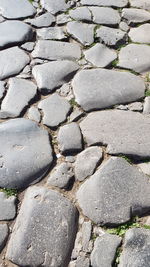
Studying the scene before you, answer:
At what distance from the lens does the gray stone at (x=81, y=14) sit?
3098 mm

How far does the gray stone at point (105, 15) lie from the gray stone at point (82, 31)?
0.11 metres

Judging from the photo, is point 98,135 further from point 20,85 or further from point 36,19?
point 36,19

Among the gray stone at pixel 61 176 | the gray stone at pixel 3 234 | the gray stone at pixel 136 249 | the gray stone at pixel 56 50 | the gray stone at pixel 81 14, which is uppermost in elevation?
the gray stone at pixel 81 14

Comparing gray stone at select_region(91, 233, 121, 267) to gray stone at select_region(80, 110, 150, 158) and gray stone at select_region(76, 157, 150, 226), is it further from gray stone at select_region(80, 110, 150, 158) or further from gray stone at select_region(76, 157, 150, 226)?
gray stone at select_region(80, 110, 150, 158)

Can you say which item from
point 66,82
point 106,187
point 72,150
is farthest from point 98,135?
point 66,82

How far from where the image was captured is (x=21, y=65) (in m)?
2.66

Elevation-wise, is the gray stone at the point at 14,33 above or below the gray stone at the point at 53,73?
above

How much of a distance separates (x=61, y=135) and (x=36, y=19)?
1.30 metres

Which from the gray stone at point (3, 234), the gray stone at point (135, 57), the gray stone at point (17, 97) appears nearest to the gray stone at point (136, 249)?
the gray stone at point (3, 234)

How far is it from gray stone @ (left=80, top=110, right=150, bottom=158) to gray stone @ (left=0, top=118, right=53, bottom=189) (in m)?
0.25

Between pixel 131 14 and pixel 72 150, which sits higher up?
pixel 131 14

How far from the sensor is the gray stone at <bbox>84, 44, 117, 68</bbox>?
8.79ft

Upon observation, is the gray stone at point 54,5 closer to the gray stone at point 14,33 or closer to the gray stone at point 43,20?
the gray stone at point 43,20

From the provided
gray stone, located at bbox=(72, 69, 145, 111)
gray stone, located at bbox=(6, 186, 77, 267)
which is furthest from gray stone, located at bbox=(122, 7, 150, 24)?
gray stone, located at bbox=(6, 186, 77, 267)
